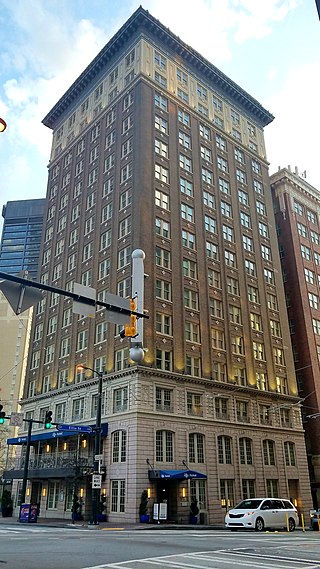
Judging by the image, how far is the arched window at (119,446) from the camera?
40.2 metres

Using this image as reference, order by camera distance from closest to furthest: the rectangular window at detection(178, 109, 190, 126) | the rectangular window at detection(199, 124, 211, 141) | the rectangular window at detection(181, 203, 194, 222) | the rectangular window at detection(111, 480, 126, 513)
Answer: the rectangular window at detection(111, 480, 126, 513) → the rectangular window at detection(181, 203, 194, 222) → the rectangular window at detection(178, 109, 190, 126) → the rectangular window at detection(199, 124, 211, 141)

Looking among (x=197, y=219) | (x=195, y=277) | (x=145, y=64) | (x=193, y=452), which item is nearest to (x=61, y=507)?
(x=193, y=452)

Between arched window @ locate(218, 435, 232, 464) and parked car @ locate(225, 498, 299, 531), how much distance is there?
17317 millimetres

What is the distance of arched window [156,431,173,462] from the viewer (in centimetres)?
4081

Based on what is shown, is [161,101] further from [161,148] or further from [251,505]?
[251,505]

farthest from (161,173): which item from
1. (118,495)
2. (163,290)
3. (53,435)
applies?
(118,495)

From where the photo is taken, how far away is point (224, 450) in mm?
46250

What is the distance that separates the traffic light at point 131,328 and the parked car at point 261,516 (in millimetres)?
16301

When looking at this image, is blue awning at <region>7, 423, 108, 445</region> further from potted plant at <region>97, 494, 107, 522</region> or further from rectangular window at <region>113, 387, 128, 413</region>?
potted plant at <region>97, 494, 107, 522</region>

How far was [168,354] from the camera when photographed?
4516 centimetres

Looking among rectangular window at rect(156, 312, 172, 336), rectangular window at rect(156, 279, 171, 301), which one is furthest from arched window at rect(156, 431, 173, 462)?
rectangular window at rect(156, 279, 171, 301)

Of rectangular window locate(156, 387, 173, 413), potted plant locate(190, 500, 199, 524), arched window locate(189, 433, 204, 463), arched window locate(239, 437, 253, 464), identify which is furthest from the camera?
arched window locate(239, 437, 253, 464)

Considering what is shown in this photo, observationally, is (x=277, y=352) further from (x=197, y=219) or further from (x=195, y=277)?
(x=197, y=219)

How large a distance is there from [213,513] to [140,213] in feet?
92.1
